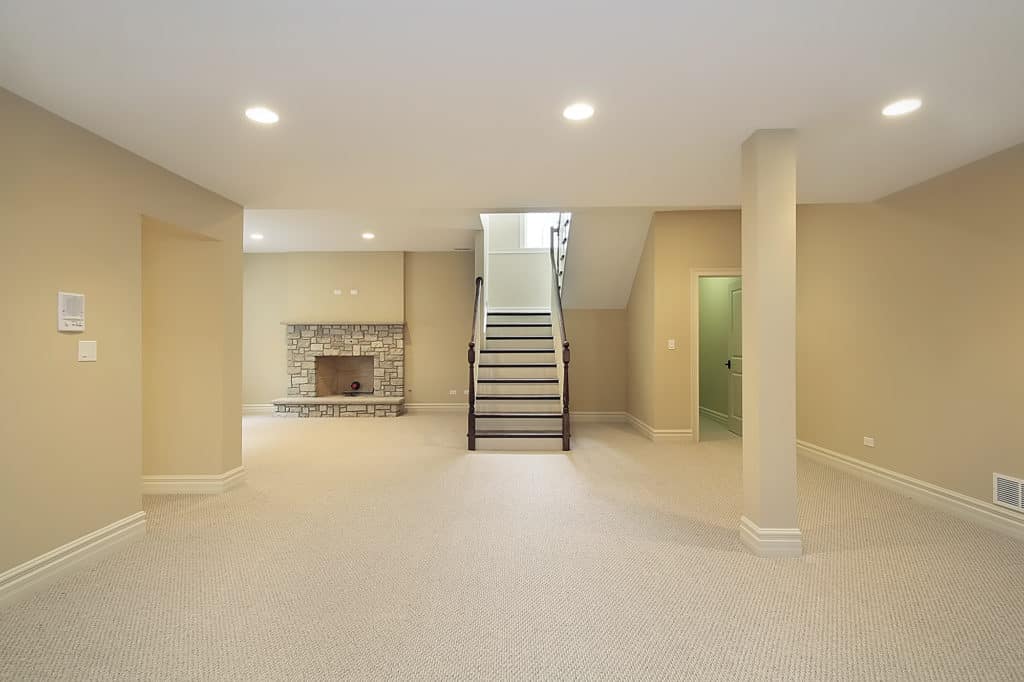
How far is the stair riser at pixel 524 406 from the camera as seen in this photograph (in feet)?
19.9

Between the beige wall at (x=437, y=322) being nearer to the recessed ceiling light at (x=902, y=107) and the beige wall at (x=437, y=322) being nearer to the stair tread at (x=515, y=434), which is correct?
the stair tread at (x=515, y=434)

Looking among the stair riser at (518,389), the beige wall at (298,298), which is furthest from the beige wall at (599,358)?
the beige wall at (298,298)

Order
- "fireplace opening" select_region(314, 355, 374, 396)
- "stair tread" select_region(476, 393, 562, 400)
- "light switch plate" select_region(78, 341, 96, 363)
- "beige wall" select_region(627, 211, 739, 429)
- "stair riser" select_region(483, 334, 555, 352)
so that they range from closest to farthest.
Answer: "light switch plate" select_region(78, 341, 96, 363), "beige wall" select_region(627, 211, 739, 429), "stair tread" select_region(476, 393, 562, 400), "stair riser" select_region(483, 334, 555, 352), "fireplace opening" select_region(314, 355, 374, 396)

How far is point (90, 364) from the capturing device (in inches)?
116

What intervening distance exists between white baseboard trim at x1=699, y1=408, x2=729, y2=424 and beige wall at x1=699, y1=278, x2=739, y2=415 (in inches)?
1.4

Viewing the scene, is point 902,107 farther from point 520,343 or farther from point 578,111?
point 520,343

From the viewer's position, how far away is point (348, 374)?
920 cm

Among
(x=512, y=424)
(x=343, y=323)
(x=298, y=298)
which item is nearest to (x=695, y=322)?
(x=512, y=424)

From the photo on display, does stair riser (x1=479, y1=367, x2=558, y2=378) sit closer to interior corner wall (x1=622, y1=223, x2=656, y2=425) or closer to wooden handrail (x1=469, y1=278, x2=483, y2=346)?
wooden handrail (x1=469, y1=278, x2=483, y2=346)

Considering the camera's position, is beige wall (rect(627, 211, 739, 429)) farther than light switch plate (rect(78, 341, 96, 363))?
Yes

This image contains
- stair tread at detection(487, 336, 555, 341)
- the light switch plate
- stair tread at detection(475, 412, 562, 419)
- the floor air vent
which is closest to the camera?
the light switch plate

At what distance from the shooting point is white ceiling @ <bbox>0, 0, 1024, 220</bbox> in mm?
1880

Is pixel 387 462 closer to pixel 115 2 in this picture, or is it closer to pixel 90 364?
pixel 90 364

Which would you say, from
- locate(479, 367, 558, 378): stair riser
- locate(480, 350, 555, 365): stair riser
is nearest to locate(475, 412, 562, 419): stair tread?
locate(479, 367, 558, 378): stair riser
